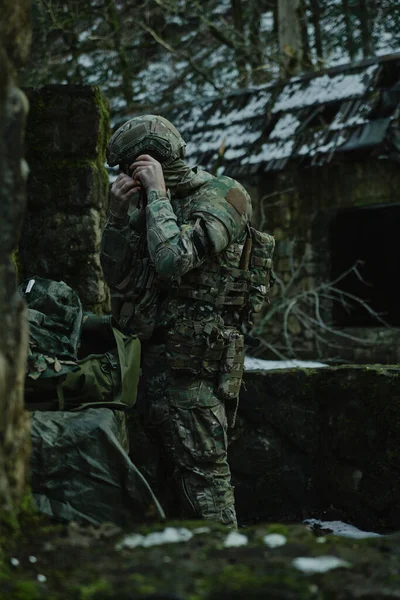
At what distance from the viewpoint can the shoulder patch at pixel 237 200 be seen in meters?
3.49

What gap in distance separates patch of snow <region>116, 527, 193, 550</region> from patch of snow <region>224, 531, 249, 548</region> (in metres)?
0.09

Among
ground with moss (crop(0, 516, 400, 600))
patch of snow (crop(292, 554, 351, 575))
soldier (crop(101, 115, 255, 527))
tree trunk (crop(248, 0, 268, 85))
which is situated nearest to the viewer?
ground with moss (crop(0, 516, 400, 600))

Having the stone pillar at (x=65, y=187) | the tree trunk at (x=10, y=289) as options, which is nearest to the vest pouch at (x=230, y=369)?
the stone pillar at (x=65, y=187)

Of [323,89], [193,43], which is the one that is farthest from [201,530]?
[193,43]

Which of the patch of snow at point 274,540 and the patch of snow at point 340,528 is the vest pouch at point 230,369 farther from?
the patch of snow at point 274,540

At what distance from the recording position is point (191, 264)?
3.30m

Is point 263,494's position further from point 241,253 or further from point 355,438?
point 241,253

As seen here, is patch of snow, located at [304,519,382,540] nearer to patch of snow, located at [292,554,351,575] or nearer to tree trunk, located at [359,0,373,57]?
patch of snow, located at [292,554,351,575]

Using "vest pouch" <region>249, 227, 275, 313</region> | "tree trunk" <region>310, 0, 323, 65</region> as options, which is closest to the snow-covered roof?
"tree trunk" <region>310, 0, 323, 65</region>

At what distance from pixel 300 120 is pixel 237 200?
686 cm

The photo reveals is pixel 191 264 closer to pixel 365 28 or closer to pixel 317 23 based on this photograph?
pixel 365 28

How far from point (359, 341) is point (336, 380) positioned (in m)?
4.81

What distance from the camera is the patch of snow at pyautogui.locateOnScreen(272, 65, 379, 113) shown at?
396 inches

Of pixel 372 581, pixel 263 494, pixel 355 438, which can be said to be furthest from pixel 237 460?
pixel 372 581
